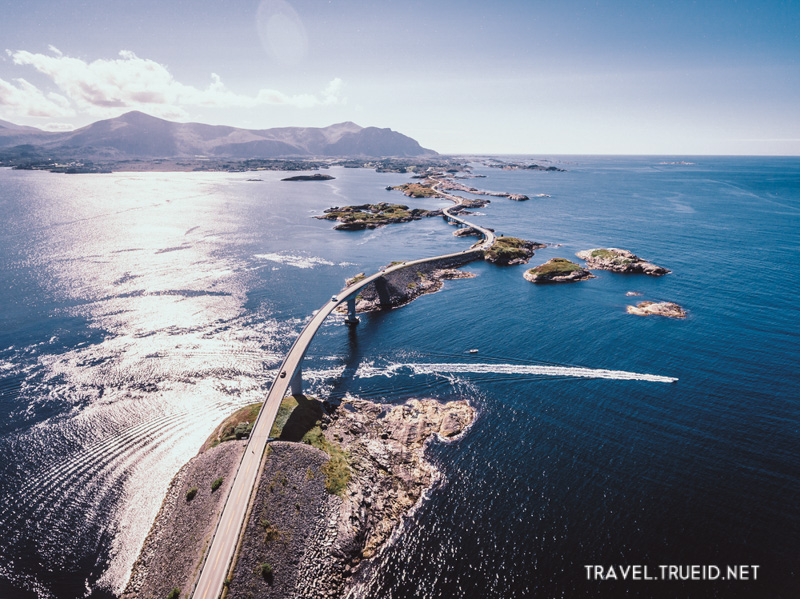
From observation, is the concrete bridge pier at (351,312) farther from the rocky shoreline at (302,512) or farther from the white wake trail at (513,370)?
the rocky shoreline at (302,512)

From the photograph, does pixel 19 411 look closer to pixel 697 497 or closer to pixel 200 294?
pixel 200 294

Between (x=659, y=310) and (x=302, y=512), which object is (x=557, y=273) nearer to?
(x=659, y=310)

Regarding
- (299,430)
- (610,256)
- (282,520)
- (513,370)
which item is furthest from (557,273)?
(282,520)

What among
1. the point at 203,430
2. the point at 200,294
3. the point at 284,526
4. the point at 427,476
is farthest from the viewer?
the point at 200,294

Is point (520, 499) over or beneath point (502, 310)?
beneath

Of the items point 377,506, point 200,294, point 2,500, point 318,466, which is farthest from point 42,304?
point 377,506

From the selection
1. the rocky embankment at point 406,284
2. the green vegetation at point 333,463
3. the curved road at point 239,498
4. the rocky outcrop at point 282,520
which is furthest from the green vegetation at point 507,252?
the rocky outcrop at point 282,520
